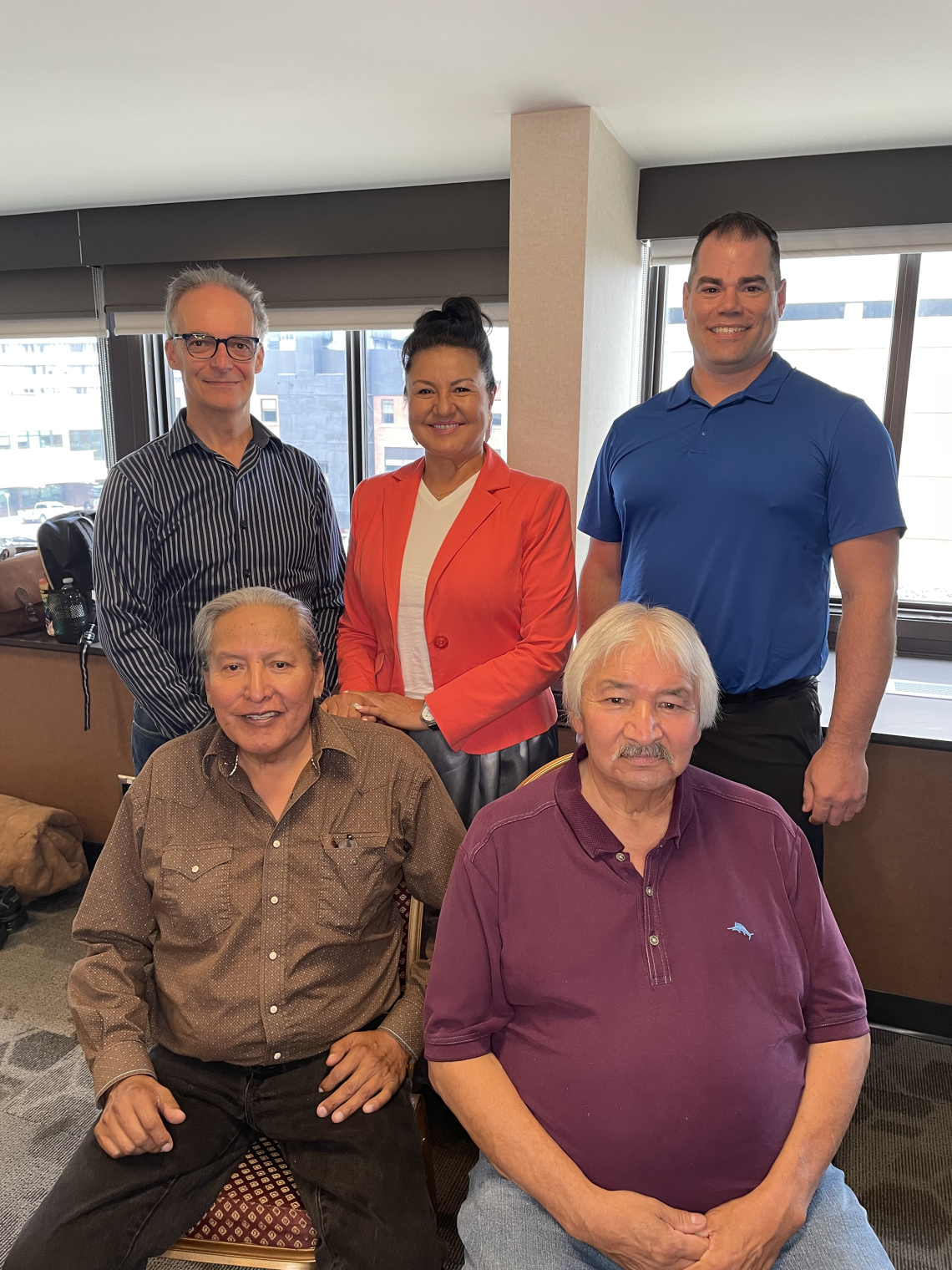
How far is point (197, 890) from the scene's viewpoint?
1517 millimetres

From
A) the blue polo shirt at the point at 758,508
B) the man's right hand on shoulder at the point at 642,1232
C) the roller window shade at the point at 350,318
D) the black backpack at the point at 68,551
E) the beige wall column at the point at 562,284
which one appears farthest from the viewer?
the roller window shade at the point at 350,318

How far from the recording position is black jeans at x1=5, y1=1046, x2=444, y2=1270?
1299 millimetres

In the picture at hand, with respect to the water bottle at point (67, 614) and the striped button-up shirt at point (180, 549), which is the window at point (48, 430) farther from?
the striped button-up shirt at point (180, 549)

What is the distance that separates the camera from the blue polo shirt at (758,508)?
5.40 feet

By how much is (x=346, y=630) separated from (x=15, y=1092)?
1438mm

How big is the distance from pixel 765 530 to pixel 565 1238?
1.17m

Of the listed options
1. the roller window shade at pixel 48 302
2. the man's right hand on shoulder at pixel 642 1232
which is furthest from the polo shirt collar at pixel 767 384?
the roller window shade at pixel 48 302

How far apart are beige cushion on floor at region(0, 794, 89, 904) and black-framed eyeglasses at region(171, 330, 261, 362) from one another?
199cm

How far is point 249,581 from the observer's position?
198 cm

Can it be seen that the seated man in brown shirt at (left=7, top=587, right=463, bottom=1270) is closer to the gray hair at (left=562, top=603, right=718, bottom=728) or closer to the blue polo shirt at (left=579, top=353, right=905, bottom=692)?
the gray hair at (left=562, top=603, right=718, bottom=728)

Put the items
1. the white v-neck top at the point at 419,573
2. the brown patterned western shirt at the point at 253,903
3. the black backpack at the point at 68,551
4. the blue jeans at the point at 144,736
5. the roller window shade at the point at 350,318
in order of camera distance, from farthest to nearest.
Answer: the roller window shade at the point at 350,318 → the black backpack at the point at 68,551 → the blue jeans at the point at 144,736 → the white v-neck top at the point at 419,573 → the brown patterned western shirt at the point at 253,903

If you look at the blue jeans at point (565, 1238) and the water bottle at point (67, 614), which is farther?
the water bottle at point (67, 614)

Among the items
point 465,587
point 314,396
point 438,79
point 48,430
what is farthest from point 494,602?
point 48,430

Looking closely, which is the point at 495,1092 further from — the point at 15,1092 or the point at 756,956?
the point at 15,1092
